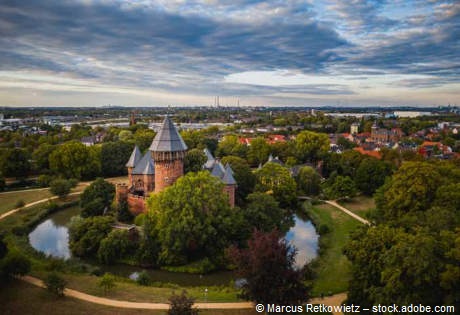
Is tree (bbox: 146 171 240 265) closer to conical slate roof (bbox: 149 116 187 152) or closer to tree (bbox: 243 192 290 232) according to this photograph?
tree (bbox: 243 192 290 232)

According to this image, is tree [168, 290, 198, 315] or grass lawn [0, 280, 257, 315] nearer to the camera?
tree [168, 290, 198, 315]

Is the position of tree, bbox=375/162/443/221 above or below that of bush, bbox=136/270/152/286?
above

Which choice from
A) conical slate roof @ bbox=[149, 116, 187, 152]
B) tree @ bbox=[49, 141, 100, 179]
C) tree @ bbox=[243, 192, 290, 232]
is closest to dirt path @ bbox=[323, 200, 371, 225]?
tree @ bbox=[243, 192, 290, 232]

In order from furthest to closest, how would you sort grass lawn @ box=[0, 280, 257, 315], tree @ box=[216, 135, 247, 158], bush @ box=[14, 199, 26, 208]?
tree @ box=[216, 135, 247, 158] < bush @ box=[14, 199, 26, 208] < grass lawn @ box=[0, 280, 257, 315]

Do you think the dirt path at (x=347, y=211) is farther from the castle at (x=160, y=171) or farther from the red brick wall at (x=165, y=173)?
the red brick wall at (x=165, y=173)

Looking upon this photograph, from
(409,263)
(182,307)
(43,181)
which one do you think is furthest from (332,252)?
(43,181)

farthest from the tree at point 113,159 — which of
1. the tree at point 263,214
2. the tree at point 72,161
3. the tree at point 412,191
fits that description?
the tree at point 412,191
